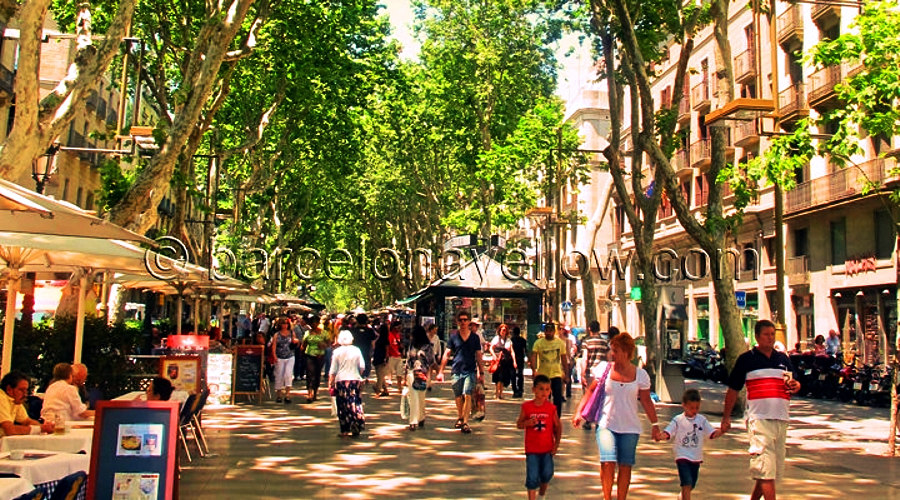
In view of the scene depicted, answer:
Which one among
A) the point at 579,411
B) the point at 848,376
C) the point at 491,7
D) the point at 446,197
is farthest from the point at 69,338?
the point at 446,197

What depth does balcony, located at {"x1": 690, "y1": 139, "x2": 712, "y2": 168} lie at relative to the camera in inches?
1489

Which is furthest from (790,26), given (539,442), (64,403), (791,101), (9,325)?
(64,403)

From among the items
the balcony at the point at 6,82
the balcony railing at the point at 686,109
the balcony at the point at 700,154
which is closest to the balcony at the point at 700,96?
the balcony railing at the point at 686,109

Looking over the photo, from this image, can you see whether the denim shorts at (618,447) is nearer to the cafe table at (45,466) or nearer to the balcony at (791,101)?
the cafe table at (45,466)

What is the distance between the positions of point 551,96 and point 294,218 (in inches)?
579

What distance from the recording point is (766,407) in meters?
6.89

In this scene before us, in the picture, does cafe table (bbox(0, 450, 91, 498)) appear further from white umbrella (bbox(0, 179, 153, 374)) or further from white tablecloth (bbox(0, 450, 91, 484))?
white umbrella (bbox(0, 179, 153, 374))

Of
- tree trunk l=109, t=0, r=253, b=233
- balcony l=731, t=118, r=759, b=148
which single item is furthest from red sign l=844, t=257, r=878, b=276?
tree trunk l=109, t=0, r=253, b=233

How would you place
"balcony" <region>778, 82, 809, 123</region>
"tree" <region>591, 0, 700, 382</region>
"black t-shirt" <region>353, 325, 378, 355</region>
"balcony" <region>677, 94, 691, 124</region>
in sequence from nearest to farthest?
1. "tree" <region>591, 0, 700, 382</region>
2. "black t-shirt" <region>353, 325, 378, 355</region>
3. "balcony" <region>778, 82, 809, 123</region>
4. "balcony" <region>677, 94, 691, 124</region>

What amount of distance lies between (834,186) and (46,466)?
88.4 ft

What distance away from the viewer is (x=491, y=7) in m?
31.7

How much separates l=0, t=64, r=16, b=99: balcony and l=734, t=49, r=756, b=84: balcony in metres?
26.0

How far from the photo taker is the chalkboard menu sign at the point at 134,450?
233 inches

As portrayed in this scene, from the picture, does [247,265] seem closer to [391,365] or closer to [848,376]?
[391,365]
